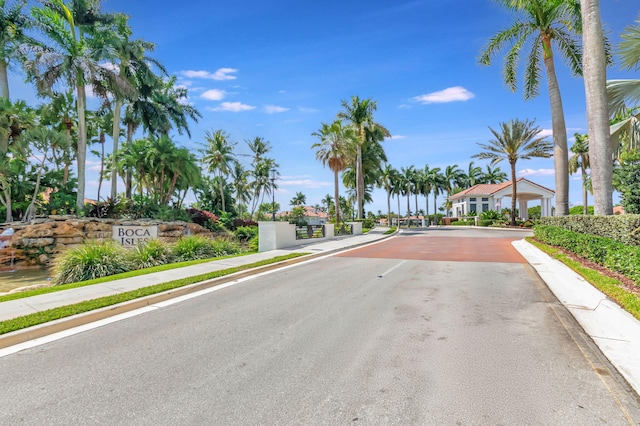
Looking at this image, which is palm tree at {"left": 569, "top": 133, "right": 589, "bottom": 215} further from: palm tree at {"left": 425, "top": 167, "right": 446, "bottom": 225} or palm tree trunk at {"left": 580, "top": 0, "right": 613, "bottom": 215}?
palm tree trunk at {"left": 580, "top": 0, "right": 613, "bottom": 215}

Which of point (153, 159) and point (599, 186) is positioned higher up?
point (153, 159)

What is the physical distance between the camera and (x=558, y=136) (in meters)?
18.2

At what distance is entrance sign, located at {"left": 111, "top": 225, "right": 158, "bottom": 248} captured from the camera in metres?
20.0

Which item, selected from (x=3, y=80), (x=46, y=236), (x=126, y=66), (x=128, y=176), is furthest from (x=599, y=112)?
(x=3, y=80)

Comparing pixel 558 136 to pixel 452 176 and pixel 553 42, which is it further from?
pixel 452 176

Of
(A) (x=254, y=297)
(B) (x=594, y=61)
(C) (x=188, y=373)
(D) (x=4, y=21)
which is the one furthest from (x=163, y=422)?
(D) (x=4, y=21)

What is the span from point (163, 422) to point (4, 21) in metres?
29.8

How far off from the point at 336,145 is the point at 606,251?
25.9 m

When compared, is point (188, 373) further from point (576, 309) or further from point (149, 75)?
point (149, 75)

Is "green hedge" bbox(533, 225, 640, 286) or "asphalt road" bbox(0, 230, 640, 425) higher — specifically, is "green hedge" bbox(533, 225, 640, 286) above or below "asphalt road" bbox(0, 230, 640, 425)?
above

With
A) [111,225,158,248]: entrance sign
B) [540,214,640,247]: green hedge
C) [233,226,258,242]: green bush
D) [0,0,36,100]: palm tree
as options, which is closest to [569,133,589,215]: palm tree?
[540,214,640,247]: green hedge

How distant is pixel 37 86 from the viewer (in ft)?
66.0

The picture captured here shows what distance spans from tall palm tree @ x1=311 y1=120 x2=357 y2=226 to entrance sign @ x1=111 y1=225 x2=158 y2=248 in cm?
1691

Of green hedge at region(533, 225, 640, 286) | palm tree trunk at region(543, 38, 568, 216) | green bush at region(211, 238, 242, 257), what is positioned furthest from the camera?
palm tree trunk at region(543, 38, 568, 216)
